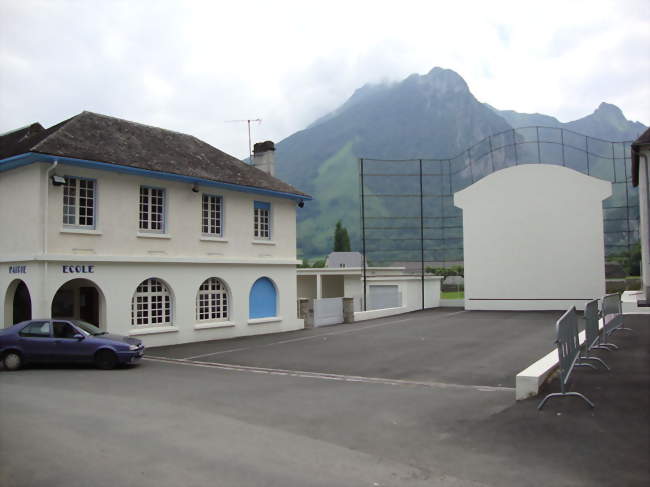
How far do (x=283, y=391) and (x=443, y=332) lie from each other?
14.1 meters

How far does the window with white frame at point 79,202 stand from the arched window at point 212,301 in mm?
5331

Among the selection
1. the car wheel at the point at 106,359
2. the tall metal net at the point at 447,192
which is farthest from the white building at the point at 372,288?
the tall metal net at the point at 447,192

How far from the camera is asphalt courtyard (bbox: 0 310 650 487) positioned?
6406 mm

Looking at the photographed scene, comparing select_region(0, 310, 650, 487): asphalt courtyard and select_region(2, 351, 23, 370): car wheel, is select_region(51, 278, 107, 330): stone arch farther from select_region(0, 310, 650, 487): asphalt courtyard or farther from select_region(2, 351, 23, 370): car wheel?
select_region(0, 310, 650, 487): asphalt courtyard

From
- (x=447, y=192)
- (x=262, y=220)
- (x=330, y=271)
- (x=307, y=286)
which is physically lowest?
(x=307, y=286)

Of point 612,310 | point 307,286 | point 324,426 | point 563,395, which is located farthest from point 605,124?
point 324,426

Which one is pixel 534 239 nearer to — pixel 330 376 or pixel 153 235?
pixel 153 235

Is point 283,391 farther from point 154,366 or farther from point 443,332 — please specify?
point 443,332

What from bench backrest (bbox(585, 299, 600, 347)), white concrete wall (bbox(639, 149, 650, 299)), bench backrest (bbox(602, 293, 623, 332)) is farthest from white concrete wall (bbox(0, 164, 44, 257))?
white concrete wall (bbox(639, 149, 650, 299))

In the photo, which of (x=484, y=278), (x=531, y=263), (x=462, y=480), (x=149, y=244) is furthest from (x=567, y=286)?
(x=462, y=480)

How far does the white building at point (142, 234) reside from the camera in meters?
18.0

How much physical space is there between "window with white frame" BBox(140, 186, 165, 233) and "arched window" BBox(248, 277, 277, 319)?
5367 mm

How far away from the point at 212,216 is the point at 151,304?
4556mm

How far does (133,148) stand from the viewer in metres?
21.2
